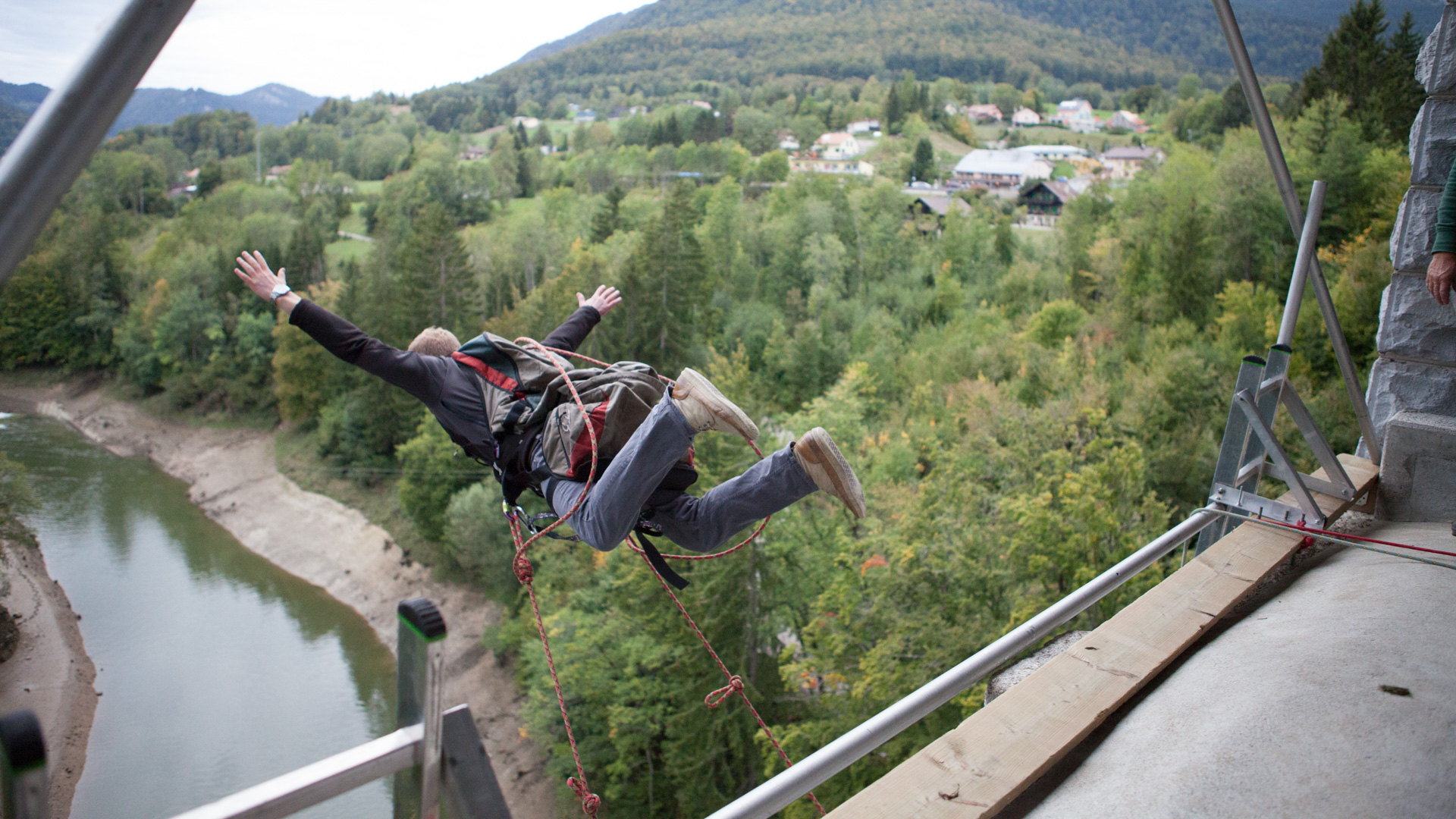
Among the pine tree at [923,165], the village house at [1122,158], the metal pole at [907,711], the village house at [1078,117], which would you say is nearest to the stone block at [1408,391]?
the metal pole at [907,711]

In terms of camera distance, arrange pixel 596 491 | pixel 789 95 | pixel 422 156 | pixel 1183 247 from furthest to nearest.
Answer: pixel 789 95, pixel 422 156, pixel 1183 247, pixel 596 491

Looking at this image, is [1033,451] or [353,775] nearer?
[353,775]

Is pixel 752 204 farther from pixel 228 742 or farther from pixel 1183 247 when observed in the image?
pixel 228 742

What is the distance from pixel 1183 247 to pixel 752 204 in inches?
1077

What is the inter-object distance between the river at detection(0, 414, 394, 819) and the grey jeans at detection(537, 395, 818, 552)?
18.3 metres

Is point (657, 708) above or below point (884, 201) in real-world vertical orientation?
below

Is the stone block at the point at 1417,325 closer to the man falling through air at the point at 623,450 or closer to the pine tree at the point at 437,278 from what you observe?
the man falling through air at the point at 623,450

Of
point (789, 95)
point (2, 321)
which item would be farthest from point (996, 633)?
point (789, 95)

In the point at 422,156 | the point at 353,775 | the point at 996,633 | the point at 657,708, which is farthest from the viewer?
the point at 422,156

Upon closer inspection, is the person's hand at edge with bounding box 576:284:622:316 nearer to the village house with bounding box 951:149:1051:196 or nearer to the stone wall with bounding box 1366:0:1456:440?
the stone wall with bounding box 1366:0:1456:440

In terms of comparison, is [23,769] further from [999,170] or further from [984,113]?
[984,113]

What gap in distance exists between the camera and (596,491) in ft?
9.34

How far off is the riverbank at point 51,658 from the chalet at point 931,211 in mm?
39288

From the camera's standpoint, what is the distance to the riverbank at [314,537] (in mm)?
20328
